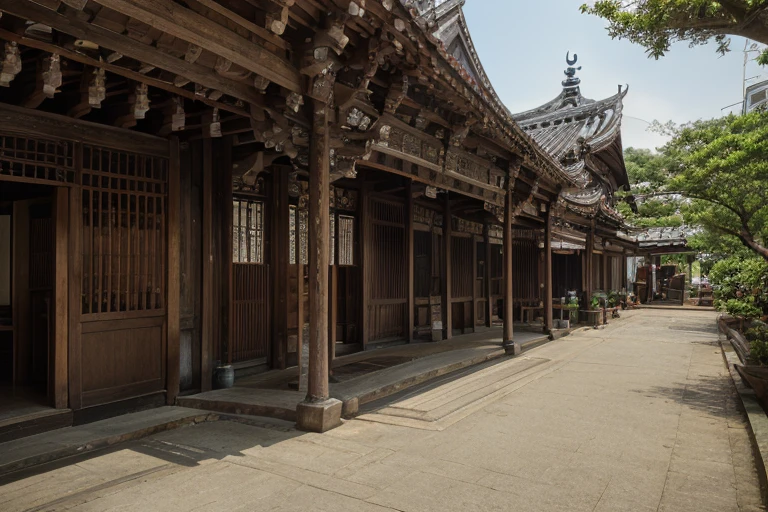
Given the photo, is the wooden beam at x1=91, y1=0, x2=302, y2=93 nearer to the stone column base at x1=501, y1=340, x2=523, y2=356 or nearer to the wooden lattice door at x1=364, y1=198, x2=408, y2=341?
the wooden lattice door at x1=364, y1=198, x2=408, y2=341

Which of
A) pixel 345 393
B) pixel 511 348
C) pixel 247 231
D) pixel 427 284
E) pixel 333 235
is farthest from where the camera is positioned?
pixel 427 284

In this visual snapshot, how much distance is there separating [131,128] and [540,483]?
4.84 meters

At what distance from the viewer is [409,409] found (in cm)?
538

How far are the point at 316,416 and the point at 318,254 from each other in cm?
144

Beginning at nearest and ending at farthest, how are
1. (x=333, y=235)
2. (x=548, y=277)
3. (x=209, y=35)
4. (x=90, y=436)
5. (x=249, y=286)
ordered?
(x=209, y=35)
(x=90, y=436)
(x=249, y=286)
(x=333, y=235)
(x=548, y=277)

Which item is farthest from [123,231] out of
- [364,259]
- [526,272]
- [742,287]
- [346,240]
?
[742,287]

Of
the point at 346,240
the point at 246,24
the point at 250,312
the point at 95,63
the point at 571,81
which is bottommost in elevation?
the point at 250,312

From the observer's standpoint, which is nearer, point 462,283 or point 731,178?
point 731,178

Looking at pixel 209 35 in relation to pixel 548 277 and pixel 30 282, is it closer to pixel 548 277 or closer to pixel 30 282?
pixel 30 282

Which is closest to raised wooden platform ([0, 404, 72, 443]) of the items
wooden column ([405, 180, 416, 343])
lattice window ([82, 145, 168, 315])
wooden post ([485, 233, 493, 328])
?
lattice window ([82, 145, 168, 315])

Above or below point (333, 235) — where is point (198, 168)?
above

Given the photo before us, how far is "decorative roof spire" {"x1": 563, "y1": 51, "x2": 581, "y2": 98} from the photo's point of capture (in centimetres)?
2408

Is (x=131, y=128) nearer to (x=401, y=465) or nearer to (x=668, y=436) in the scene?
(x=401, y=465)

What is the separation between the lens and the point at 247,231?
6.66 m
